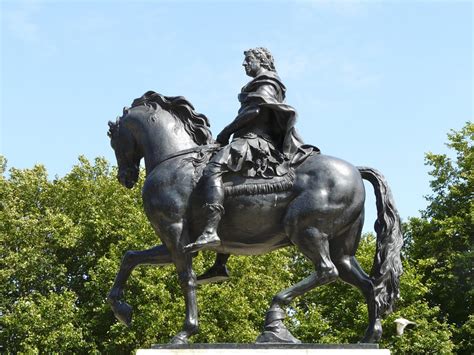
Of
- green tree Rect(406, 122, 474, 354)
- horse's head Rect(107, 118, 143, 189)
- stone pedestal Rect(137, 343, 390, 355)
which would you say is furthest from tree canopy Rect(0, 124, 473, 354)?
stone pedestal Rect(137, 343, 390, 355)

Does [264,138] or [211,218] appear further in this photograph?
[264,138]

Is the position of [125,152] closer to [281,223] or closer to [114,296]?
[114,296]

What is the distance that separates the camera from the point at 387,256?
11.0 metres

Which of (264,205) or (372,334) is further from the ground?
(264,205)

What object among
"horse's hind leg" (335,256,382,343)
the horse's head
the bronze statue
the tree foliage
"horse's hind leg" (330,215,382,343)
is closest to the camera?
the bronze statue

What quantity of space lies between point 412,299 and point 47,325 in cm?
1307

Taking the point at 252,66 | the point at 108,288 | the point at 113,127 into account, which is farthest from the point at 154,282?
the point at 252,66

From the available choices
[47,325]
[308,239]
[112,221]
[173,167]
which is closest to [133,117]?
[173,167]

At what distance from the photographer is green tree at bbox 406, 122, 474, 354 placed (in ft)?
103

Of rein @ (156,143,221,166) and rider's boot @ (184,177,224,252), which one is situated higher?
rein @ (156,143,221,166)

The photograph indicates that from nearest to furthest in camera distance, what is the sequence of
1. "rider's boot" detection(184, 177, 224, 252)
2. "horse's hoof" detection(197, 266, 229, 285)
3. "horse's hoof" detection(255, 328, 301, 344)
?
"horse's hoof" detection(255, 328, 301, 344), "rider's boot" detection(184, 177, 224, 252), "horse's hoof" detection(197, 266, 229, 285)

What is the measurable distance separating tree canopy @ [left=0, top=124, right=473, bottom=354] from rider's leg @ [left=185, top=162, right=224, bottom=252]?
59.7 feet

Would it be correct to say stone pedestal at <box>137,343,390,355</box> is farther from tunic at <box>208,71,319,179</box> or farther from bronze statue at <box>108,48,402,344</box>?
tunic at <box>208,71,319,179</box>

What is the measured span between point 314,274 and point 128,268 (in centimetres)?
250
